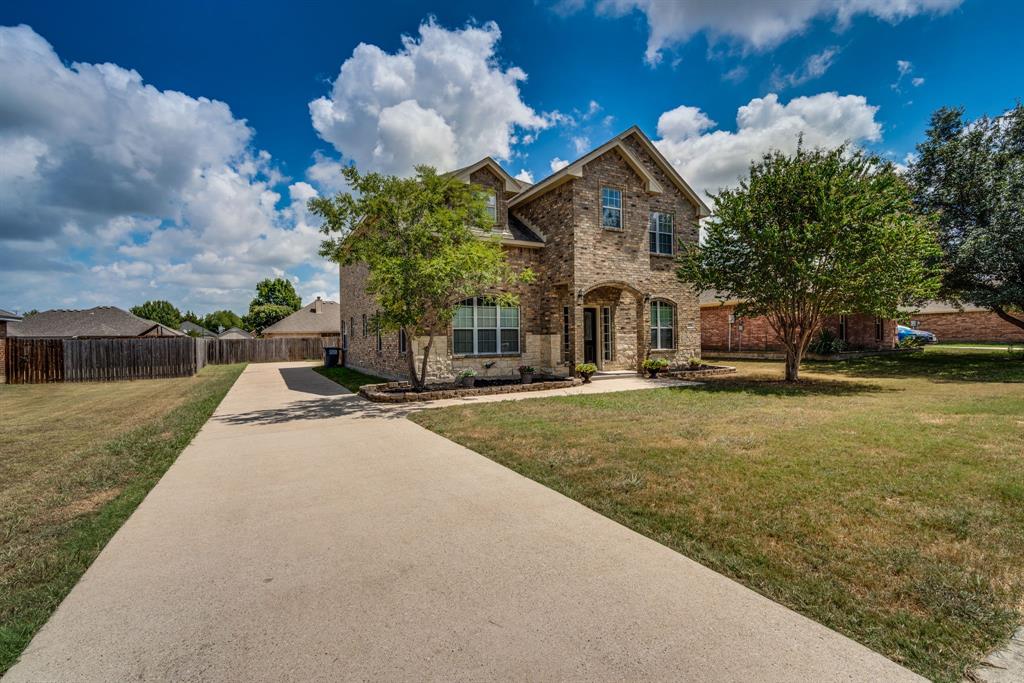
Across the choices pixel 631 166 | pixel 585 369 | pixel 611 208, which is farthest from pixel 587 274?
pixel 631 166

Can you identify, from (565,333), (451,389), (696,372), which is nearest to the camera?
(451,389)

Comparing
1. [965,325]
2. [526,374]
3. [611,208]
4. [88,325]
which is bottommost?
[526,374]

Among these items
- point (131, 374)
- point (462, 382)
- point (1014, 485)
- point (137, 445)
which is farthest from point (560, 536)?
point (131, 374)

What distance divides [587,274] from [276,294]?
74.0 metres

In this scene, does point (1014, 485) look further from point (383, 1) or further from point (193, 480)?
point (383, 1)

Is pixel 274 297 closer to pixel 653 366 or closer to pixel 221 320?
pixel 221 320

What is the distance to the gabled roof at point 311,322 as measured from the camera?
42.2 meters

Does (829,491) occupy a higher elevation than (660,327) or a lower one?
lower

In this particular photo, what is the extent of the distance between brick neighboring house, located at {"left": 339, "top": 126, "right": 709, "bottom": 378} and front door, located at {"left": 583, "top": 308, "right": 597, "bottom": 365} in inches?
1.6

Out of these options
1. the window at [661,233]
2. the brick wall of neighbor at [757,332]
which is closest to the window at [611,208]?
the window at [661,233]

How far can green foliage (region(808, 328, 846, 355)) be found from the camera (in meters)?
21.8

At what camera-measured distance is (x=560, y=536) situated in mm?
3760

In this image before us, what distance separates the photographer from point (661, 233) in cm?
1711

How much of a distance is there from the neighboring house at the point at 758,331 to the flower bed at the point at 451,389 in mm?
11211
